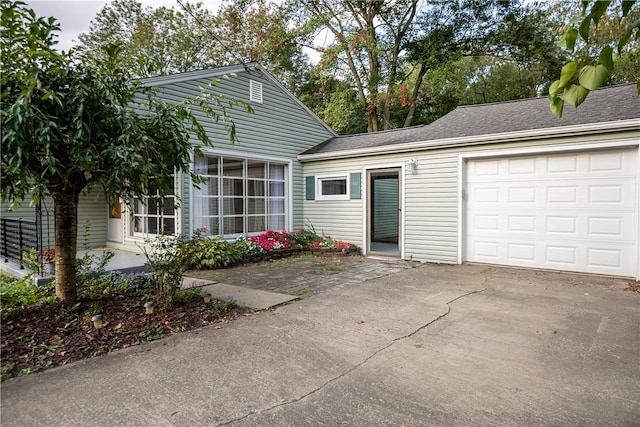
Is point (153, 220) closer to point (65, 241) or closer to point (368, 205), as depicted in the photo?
point (65, 241)

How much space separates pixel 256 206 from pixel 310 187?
66.5 inches

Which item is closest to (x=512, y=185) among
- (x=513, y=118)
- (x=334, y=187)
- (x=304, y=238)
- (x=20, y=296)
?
(x=513, y=118)

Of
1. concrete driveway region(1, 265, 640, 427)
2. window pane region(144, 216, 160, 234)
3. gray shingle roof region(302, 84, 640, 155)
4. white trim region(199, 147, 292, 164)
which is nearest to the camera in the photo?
concrete driveway region(1, 265, 640, 427)

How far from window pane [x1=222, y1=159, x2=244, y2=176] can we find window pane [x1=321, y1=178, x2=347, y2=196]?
228 cm

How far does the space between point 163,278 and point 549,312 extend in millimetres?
4412

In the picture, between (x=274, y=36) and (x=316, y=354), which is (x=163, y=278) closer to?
(x=316, y=354)

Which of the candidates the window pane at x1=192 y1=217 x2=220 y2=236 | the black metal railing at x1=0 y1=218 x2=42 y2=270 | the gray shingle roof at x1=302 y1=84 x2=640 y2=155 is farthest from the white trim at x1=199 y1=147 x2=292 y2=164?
the black metal railing at x1=0 y1=218 x2=42 y2=270

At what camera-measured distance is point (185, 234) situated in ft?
25.2

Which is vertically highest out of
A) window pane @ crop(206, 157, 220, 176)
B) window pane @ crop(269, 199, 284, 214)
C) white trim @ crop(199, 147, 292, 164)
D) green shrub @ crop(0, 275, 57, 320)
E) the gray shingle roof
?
the gray shingle roof

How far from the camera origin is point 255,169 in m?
9.21

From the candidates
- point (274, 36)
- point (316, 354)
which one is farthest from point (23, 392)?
point (274, 36)

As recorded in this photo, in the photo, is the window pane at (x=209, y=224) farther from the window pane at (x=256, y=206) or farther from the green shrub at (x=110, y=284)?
the green shrub at (x=110, y=284)

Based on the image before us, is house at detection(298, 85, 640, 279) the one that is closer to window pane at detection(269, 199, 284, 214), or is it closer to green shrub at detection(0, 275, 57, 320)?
window pane at detection(269, 199, 284, 214)

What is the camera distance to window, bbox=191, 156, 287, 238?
806cm
